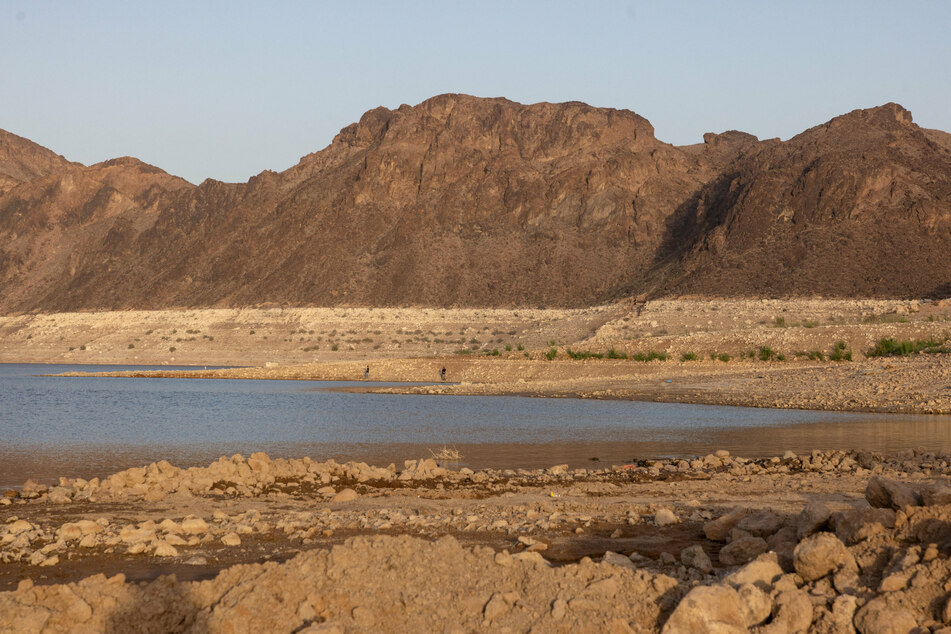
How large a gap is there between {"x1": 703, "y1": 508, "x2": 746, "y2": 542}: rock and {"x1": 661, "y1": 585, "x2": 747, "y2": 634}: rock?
2.49 meters

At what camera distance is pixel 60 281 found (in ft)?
336

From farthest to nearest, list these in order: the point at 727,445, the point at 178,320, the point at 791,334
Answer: the point at 178,320, the point at 791,334, the point at 727,445

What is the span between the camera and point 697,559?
7270 millimetres

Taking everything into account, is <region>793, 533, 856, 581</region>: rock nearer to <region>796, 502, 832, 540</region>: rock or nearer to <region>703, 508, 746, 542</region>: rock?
<region>796, 502, 832, 540</region>: rock

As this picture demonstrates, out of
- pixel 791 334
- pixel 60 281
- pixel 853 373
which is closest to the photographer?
pixel 853 373

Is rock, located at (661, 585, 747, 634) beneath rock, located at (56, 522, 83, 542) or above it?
above

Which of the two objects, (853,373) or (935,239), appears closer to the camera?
(853,373)

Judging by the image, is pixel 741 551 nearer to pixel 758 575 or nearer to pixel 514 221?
pixel 758 575

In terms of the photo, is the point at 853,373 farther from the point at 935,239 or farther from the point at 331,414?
the point at 935,239

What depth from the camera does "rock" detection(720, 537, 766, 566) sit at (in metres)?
7.40

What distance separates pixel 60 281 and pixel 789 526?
10531 cm

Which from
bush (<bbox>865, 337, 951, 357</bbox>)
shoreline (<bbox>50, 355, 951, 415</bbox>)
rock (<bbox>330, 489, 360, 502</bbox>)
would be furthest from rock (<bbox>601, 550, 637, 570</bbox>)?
bush (<bbox>865, 337, 951, 357</bbox>)

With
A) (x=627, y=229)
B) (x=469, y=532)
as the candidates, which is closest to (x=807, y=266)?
(x=627, y=229)

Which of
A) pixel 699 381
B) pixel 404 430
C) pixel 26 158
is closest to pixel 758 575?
pixel 404 430
